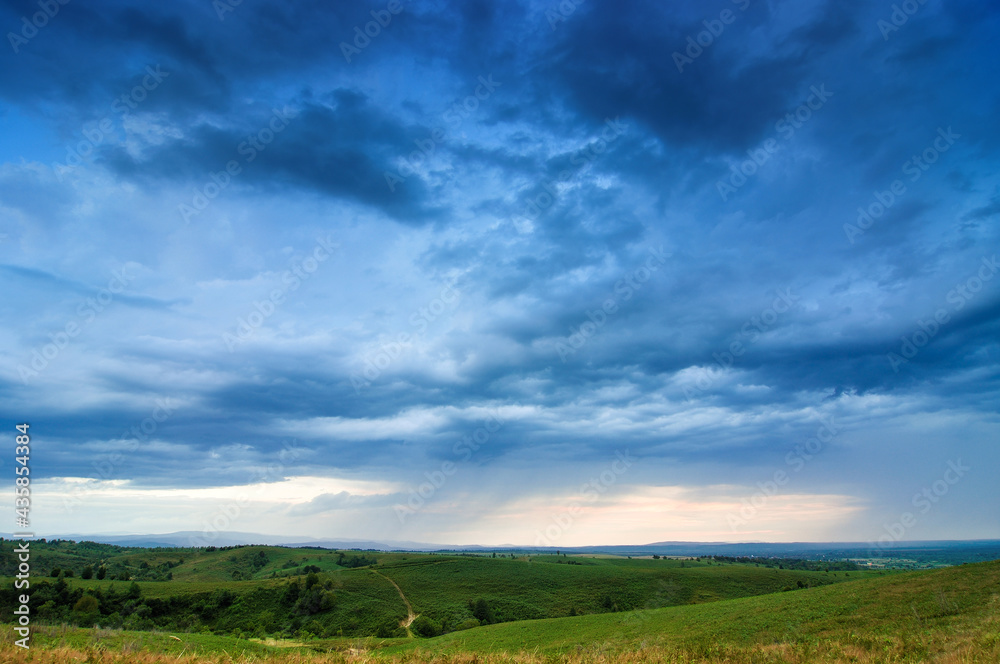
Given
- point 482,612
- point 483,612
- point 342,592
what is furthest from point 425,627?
point 342,592

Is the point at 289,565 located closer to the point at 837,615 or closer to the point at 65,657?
the point at 837,615

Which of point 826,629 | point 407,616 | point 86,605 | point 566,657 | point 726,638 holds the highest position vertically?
point 566,657

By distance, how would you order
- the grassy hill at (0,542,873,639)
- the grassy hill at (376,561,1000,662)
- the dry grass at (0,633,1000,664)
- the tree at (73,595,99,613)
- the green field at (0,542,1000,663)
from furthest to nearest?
the grassy hill at (0,542,873,639) < the tree at (73,595,99,613) < the grassy hill at (376,561,1000,662) < the green field at (0,542,1000,663) < the dry grass at (0,633,1000,664)

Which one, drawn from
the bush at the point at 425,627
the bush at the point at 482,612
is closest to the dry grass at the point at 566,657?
the bush at the point at 425,627

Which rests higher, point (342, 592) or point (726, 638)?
point (726, 638)

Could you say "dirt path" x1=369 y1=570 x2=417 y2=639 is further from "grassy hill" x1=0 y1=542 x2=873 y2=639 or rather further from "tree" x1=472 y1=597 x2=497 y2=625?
"tree" x1=472 y1=597 x2=497 y2=625

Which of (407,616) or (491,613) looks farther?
(491,613)

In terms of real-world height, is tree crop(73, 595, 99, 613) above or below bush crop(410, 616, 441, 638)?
above

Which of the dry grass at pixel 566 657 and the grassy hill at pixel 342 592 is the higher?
the dry grass at pixel 566 657

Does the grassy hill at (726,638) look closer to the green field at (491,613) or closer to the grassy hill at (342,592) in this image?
the green field at (491,613)

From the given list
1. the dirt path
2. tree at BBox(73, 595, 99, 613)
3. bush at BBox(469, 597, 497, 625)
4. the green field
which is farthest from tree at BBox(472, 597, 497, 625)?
tree at BBox(73, 595, 99, 613)

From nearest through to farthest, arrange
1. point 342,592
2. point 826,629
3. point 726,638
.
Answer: point 826,629, point 726,638, point 342,592

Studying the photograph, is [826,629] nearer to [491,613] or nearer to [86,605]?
[491,613]

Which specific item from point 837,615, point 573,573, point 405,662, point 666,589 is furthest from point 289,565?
point 405,662
